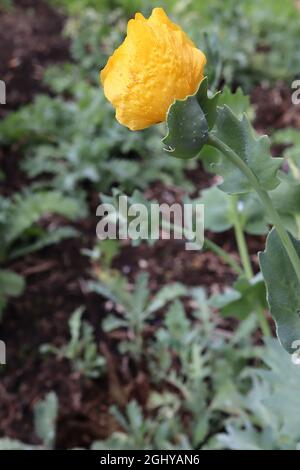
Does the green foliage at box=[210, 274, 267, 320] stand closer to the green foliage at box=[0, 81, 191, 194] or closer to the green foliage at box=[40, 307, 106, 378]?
the green foliage at box=[40, 307, 106, 378]

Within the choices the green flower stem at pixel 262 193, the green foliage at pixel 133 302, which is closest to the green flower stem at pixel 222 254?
the green flower stem at pixel 262 193

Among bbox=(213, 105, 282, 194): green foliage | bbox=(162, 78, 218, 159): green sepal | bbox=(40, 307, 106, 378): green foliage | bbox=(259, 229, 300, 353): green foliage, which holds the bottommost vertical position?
bbox=(259, 229, 300, 353): green foliage

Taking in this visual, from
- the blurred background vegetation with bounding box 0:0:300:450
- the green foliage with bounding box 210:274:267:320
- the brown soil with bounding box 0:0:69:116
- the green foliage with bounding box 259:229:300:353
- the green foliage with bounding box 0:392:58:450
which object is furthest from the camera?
the brown soil with bounding box 0:0:69:116

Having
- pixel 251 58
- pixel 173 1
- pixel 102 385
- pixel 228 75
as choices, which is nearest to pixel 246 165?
pixel 102 385

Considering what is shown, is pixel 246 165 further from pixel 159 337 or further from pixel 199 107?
pixel 159 337

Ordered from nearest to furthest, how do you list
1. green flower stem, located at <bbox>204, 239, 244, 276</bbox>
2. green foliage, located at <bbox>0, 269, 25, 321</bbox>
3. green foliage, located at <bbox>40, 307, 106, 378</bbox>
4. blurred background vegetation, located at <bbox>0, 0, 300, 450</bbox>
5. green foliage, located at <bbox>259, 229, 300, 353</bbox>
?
green foliage, located at <bbox>259, 229, 300, 353</bbox>, green flower stem, located at <bbox>204, 239, 244, 276</bbox>, blurred background vegetation, located at <bbox>0, 0, 300, 450</bbox>, green foliage, located at <bbox>40, 307, 106, 378</bbox>, green foliage, located at <bbox>0, 269, 25, 321</bbox>

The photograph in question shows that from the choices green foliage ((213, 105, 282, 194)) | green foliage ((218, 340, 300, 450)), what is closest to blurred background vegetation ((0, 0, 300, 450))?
green foliage ((218, 340, 300, 450))
